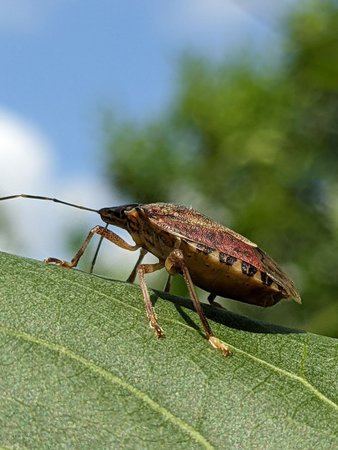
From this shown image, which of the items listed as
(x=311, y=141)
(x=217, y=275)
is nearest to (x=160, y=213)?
(x=217, y=275)

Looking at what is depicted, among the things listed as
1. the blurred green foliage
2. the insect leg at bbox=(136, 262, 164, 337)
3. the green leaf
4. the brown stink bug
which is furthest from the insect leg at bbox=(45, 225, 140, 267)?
the blurred green foliage

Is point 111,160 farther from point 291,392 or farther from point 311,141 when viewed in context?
point 291,392

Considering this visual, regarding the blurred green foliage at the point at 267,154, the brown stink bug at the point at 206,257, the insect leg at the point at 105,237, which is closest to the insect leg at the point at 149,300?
the brown stink bug at the point at 206,257

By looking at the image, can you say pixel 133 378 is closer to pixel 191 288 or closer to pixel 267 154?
pixel 191 288

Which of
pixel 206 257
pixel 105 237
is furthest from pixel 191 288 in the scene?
pixel 105 237

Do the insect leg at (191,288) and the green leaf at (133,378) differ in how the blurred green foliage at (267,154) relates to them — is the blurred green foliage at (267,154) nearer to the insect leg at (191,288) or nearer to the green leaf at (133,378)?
the insect leg at (191,288)

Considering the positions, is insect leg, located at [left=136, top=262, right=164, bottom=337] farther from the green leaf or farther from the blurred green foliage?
the blurred green foliage
